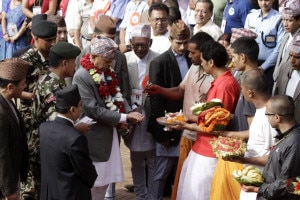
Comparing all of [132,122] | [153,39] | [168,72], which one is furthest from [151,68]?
[153,39]

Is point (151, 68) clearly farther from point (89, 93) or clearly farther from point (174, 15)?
point (174, 15)

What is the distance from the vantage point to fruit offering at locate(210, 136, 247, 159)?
6488 mm

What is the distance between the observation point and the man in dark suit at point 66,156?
6211 millimetres

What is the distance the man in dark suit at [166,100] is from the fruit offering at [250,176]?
8.16 feet

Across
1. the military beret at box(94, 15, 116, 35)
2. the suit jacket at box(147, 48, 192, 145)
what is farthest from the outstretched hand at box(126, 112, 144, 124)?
the military beret at box(94, 15, 116, 35)

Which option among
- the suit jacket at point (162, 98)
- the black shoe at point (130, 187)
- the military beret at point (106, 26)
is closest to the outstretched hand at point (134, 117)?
the suit jacket at point (162, 98)

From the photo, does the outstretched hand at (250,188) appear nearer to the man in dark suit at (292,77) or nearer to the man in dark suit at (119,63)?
the man in dark suit at (292,77)

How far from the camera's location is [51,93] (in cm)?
743

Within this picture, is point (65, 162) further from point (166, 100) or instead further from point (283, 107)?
point (166, 100)

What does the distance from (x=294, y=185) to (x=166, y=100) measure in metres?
3.26

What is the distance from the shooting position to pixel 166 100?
28.9ft

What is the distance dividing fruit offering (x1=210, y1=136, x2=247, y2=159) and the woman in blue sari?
7.44m

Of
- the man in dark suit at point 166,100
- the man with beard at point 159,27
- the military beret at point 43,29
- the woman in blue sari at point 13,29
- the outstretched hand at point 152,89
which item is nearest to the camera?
the military beret at point 43,29

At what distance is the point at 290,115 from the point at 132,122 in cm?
263
